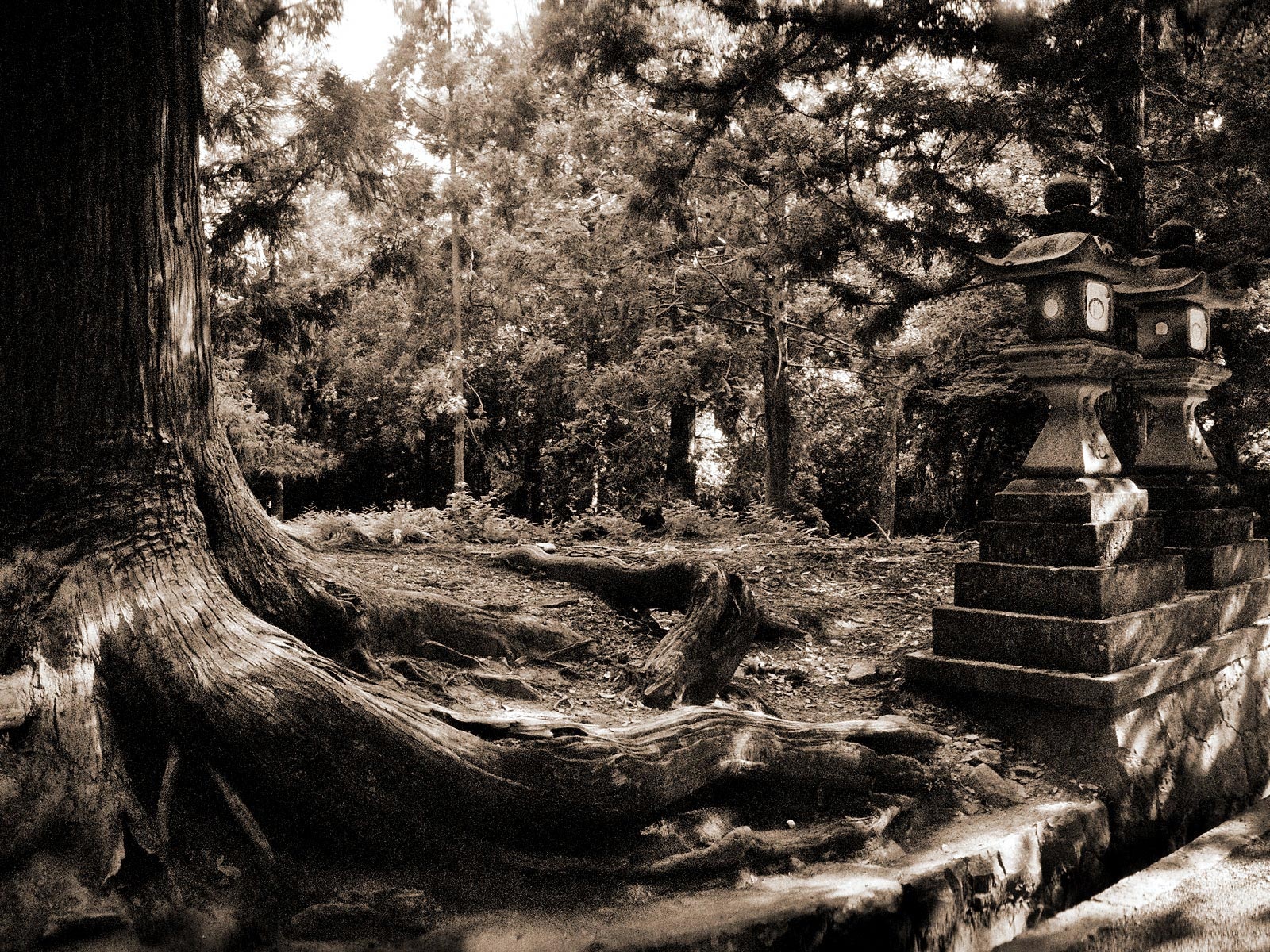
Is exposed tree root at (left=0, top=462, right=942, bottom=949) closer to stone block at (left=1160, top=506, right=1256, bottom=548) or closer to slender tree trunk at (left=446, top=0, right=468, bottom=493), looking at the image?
stone block at (left=1160, top=506, right=1256, bottom=548)

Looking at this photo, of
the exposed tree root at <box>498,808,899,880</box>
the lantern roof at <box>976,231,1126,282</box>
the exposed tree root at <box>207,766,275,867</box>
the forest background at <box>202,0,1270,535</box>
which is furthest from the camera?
the forest background at <box>202,0,1270,535</box>

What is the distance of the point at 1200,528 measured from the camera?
5504mm

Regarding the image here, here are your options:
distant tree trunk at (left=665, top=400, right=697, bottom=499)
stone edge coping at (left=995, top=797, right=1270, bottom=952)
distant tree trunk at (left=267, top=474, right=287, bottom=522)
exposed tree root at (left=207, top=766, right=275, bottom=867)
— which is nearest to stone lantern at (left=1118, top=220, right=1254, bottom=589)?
stone edge coping at (left=995, top=797, right=1270, bottom=952)

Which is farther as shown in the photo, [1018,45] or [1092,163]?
[1092,163]

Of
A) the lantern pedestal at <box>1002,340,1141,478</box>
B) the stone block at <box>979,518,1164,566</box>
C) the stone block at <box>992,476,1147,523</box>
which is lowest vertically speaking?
the stone block at <box>979,518,1164,566</box>

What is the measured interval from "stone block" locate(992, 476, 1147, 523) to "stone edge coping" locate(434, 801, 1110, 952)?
1.42m

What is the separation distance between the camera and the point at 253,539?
12.5 ft

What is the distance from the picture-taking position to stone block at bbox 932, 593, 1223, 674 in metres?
4.17

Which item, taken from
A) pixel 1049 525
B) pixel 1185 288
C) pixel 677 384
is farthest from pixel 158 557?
pixel 677 384

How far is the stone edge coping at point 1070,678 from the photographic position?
4.09m

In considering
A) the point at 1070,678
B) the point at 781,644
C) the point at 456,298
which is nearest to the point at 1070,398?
the point at 1070,678

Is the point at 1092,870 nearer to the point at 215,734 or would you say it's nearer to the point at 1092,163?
the point at 215,734

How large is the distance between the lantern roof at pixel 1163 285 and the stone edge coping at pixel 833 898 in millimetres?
3199

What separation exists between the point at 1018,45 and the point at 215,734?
21.0 ft
